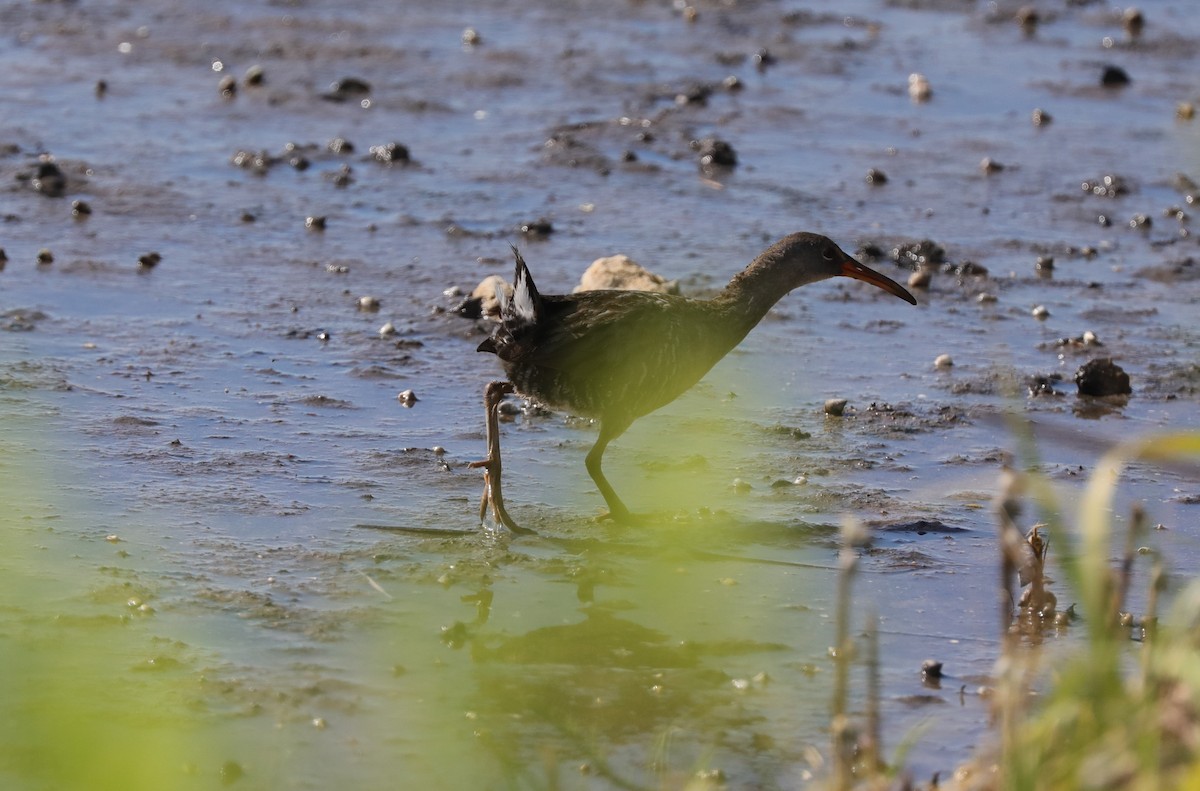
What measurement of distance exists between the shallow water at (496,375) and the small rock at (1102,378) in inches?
5.3

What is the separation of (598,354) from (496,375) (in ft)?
4.70

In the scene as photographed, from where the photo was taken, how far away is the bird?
6.05 metres

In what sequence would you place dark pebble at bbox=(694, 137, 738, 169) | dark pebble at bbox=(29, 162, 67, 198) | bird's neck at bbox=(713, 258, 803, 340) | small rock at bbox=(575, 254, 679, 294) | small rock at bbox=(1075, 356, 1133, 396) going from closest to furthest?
bird's neck at bbox=(713, 258, 803, 340), small rock at bbox=(1075, 356, 1133, 396), small rock at bbox=(575, 254, 679, 294), dark pebble at bbox=(29, 162, 67, 198), dark pebble at bbox=(694, 137, 738, 169)

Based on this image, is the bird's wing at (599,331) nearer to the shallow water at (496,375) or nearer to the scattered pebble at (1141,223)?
the shallow water at (496,375)

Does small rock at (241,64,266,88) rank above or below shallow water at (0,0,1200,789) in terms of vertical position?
above

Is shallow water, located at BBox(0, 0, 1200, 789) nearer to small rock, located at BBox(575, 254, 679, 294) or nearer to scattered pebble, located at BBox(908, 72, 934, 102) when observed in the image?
scattered pebble, located at BBox(908, 72, 934, 102)

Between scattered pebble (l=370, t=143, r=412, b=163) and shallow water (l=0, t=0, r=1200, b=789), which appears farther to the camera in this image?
scattered pebble (l=370, t=143, r=412, b=163)

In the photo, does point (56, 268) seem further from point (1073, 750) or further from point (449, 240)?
point (1073, 750)

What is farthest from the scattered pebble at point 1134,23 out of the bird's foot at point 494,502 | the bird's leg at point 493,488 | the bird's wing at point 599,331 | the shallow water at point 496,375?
the bird's foot at point 494,502

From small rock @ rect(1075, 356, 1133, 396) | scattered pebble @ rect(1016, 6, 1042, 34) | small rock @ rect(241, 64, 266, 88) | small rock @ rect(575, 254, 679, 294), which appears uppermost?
scattered pebble @ rect(1016, 6, 1042, 34)

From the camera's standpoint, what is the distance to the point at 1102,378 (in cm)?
743

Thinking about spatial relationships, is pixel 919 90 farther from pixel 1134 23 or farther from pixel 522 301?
pixel 522 301

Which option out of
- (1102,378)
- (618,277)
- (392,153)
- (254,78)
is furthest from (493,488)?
(254,78)

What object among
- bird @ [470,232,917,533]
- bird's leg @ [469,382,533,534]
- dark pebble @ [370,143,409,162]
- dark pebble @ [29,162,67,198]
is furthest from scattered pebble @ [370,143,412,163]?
bird's leg @ [469,382,533,534]
